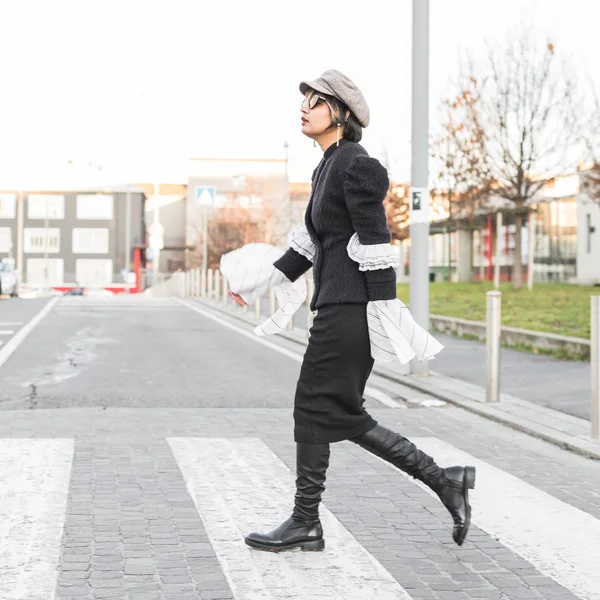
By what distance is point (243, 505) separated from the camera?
5.07 meters

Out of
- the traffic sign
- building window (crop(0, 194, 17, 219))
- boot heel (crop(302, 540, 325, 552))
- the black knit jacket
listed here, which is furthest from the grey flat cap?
building window (crop(0, 194, 17, 219))

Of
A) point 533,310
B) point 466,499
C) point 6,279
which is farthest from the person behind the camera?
point 6,279

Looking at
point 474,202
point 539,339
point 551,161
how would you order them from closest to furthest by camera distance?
point 539,339, point 551,161, point 474,202

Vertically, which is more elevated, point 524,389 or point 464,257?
point 464,257

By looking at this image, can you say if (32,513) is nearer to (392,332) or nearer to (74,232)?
(392,332)

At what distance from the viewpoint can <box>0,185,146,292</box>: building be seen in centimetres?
9319

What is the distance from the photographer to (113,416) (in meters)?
7.99

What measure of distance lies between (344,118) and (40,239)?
92543 millimetres

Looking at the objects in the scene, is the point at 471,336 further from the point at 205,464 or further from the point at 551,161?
the point at 551,161

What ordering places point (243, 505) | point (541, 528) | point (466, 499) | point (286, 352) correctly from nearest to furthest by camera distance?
point (466, 499) < point (541, 528) < point (243, 505) < point (286, 352)

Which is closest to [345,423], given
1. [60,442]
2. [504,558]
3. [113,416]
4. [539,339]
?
[504,558]

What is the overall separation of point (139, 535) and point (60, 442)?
241 cm

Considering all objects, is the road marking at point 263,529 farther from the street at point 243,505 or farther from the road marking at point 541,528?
the road marking at point 541,528

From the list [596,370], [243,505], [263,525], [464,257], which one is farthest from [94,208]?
[263,525]
